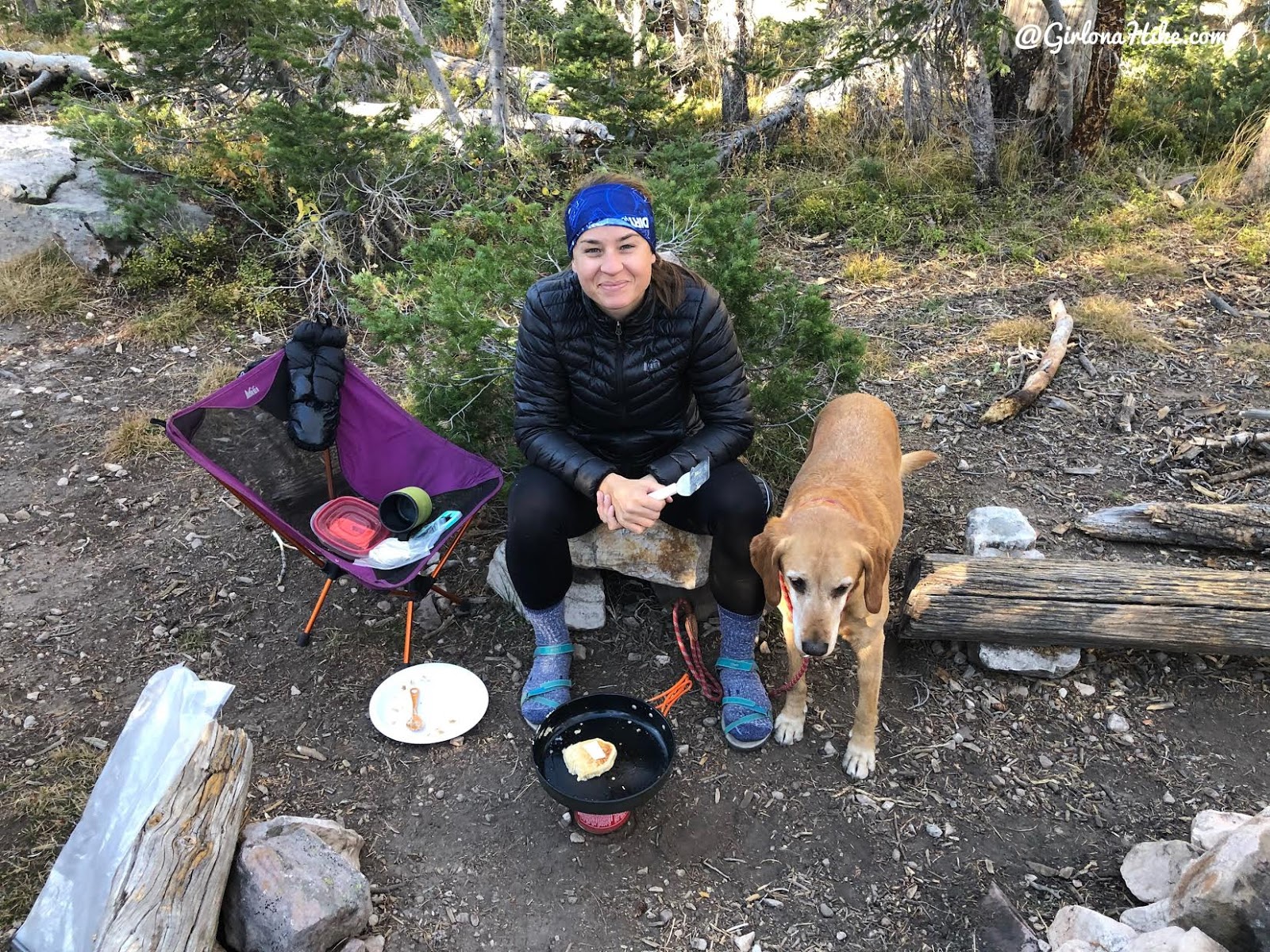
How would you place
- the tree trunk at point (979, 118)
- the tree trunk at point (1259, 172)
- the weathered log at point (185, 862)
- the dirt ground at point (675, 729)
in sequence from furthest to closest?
the tree trunk at point (979, 118) → the tree trunk at point (1259, 172) → the dirt ground at point (675, 729) → the weathered log at point (185, 862)

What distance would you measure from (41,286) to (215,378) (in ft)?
6.30

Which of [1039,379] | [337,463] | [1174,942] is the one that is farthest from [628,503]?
[1039,379]

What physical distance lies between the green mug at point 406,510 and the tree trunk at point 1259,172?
7204 mm

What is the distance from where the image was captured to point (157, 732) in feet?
7.18

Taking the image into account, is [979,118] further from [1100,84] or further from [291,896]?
[291,896]

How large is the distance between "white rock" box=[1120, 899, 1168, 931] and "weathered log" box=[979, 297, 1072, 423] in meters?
2.96

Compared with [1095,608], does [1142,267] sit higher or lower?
higher

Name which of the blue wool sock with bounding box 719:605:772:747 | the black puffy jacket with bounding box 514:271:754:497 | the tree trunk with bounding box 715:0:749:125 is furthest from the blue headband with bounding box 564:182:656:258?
the tree trunk with bounding box 715:0:749:125

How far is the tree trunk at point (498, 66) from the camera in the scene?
629 centimetres

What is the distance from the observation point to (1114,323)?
17.3ft

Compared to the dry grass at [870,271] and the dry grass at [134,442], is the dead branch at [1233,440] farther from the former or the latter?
the dry grass at [134,442]

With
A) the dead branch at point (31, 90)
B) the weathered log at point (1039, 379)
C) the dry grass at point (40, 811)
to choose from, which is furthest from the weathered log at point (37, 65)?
the weathered log at point (1039, 379)

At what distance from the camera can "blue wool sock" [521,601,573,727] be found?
2994mm

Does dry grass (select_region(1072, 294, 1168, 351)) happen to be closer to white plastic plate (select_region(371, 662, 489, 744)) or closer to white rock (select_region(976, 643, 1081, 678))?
white rock (select_region(976, 643, 1081, 678))
